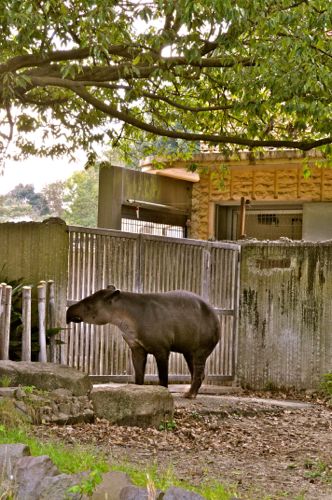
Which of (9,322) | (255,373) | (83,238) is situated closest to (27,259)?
(83,238)

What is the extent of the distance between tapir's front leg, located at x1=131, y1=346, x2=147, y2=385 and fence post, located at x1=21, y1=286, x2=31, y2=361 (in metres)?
1.39

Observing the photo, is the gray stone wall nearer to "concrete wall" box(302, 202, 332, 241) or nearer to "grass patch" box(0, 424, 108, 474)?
"grass patch" box(0, 424, 108, 474)

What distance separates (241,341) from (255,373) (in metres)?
0.53

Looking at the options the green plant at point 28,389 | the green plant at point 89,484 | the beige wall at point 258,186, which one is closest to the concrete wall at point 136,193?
the beige wall at point 258,186

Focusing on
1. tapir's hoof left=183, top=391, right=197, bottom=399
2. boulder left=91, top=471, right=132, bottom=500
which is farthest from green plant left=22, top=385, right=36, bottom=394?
boulder left=91, top=471, right=132, bottom=500

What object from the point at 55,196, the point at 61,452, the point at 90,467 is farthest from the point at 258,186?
the point at 55,196

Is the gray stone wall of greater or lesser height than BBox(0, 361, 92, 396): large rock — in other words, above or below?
above

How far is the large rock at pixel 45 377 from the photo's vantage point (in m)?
10.6

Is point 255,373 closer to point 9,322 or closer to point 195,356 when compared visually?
point 195,356

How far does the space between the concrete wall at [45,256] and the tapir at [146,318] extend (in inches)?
17.2

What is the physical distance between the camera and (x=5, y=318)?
452 inches

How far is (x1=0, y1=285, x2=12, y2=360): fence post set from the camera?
11422 millimetres

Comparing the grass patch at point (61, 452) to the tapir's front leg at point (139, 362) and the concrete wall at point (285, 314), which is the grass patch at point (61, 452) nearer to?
the tapir's front leg at point (139, 362)

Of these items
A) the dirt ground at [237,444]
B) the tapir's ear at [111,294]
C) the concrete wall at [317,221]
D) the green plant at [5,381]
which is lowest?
the dirt ground at [237,444]
